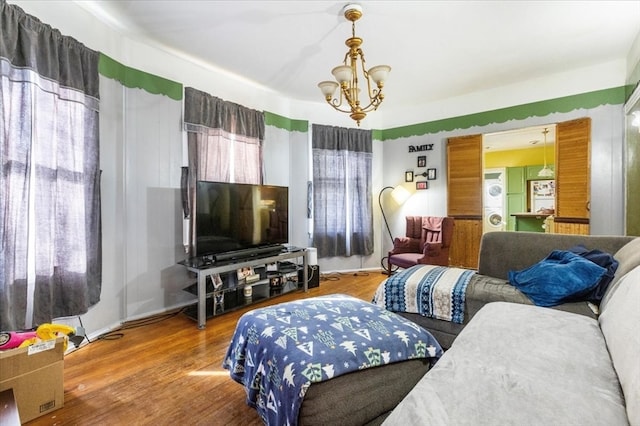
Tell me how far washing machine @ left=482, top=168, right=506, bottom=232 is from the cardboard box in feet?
26.6

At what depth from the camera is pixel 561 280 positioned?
1.92 metres

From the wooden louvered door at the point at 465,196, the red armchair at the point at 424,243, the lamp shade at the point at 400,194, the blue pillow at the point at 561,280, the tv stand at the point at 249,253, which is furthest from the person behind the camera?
the lamp shade at the point at 400,194

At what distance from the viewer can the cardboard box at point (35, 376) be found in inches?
58.2

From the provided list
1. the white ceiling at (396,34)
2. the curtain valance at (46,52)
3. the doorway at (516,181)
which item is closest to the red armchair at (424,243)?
the white ceiling at (396,34)

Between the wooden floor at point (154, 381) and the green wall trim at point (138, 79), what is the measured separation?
2.21 m

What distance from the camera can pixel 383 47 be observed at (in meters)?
3.06

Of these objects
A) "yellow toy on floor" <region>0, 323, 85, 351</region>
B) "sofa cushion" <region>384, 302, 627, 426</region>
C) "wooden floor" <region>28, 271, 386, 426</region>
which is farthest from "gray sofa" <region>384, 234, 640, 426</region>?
"yellow toy on floor" <region>0, 323, 85, 351</region>

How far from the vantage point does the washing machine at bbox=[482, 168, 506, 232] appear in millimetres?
7539

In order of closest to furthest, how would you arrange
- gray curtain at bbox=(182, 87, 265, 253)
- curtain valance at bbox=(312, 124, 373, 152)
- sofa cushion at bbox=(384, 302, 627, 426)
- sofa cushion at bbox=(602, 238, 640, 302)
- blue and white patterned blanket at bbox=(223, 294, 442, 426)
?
sofa cushion at bbox=(384, 302, 627, 426) < blue and white patterned blanket at bbox=(223, 294, 442, 426) < sofa cushion at bbox=(602, 238, 640, 302) < gray curtain at bbox=(182, 87, 265, 253) < curtain valance at bbox=(312, 124, 373, 152)

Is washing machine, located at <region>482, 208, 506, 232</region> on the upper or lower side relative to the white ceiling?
lower

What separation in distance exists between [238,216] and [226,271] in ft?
1.98

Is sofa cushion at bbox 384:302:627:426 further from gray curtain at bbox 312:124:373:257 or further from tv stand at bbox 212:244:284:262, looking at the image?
gray curtain at bbox 312:124:373:257

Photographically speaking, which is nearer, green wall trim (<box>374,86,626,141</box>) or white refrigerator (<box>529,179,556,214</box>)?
green wall trim (<box>374,86,626,141</box>)

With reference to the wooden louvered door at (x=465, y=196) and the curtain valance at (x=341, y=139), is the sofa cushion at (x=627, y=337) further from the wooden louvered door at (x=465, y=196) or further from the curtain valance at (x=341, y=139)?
the curtain valance at (x=341, y=139)
